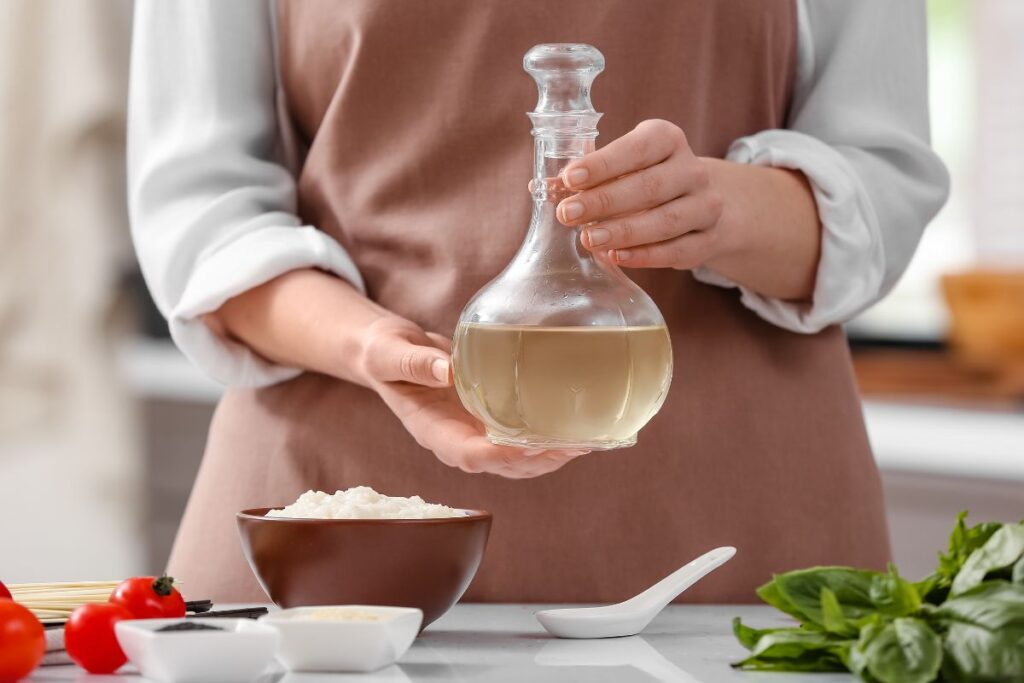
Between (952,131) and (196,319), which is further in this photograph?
(952,131)

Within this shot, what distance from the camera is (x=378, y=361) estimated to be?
42.0 inches

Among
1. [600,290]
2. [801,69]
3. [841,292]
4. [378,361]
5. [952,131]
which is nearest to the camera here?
[600,290]

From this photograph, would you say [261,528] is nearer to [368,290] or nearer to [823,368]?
[368,290]

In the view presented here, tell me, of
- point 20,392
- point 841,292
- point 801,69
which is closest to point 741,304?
point 841,292

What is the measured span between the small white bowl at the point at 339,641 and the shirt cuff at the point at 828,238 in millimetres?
536

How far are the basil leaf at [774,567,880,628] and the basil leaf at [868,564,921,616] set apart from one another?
0.7 inches

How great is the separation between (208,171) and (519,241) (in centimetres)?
33

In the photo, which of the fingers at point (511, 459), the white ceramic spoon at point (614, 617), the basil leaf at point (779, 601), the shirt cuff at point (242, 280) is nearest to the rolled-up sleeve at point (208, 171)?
the shirt cuff at point (242, 280)

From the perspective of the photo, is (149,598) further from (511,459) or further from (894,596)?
(894,596)

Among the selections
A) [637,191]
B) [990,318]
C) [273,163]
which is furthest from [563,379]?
[990,318]

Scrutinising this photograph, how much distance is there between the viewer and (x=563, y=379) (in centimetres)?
89

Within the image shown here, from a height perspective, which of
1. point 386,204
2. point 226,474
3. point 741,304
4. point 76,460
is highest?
point 386,204

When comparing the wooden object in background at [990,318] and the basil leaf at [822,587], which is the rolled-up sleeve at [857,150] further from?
the wooden object in background at [990,318]

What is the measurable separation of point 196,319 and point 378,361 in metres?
0.30
